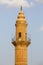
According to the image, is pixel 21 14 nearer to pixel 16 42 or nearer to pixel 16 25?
pixel 16 25

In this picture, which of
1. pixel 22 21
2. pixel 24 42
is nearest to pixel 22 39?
pixel 24 42

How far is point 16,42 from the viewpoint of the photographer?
71.1 ft

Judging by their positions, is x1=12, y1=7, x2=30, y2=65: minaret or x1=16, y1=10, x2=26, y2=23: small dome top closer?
x1=12, y1=7, x2=30, y2=65: minaret

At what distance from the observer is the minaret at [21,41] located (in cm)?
2144

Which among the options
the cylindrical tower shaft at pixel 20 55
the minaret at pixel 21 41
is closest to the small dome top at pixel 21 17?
the minaret at pixel 21 41

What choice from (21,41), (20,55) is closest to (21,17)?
(21,41)

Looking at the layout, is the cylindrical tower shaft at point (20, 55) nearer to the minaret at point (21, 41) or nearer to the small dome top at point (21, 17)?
the minaret at point (21, 41)

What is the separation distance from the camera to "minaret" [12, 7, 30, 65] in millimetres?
21438

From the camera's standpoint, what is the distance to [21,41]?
21609 mm

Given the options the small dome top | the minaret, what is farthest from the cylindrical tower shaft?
the small dome top

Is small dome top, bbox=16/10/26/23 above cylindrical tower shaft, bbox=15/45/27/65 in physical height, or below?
above

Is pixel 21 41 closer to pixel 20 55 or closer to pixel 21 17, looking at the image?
pixel 20 55

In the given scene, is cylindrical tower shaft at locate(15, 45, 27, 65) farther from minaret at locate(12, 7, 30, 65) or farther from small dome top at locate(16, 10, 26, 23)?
small dome top at locate(16, 10, 26, 23)

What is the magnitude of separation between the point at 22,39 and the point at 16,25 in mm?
1768
